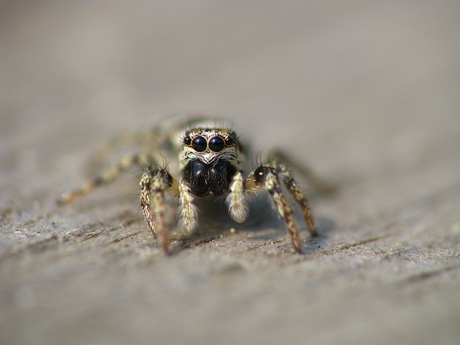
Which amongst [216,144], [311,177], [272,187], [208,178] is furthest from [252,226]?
[311,177]

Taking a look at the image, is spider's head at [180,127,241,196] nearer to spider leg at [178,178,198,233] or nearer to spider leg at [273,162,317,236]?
spider leg at [178,178,198,233]

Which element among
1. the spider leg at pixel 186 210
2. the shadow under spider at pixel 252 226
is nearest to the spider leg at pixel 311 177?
the shadow under spider at pixel 252 226

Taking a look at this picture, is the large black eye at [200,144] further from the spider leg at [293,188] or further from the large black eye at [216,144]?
the spider leg at [293,188]

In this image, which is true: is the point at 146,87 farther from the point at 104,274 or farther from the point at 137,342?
the point at 137,342

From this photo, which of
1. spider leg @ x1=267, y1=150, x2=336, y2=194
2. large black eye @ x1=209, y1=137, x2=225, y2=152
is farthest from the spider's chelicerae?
spider leg @ x1=267, y1=150, x2=336, y2=194

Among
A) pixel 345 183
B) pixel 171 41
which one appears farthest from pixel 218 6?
pixel 345 183

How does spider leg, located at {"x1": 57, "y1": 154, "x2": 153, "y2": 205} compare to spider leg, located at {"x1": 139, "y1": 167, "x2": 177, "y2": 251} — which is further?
spider leg, located at {"x1": 57, "y1": 154, "x2": 153, "y2": 205}

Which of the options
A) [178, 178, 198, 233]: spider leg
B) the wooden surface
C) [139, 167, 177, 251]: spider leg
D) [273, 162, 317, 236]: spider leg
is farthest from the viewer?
[273, 162, 317, 236]: spider leg
